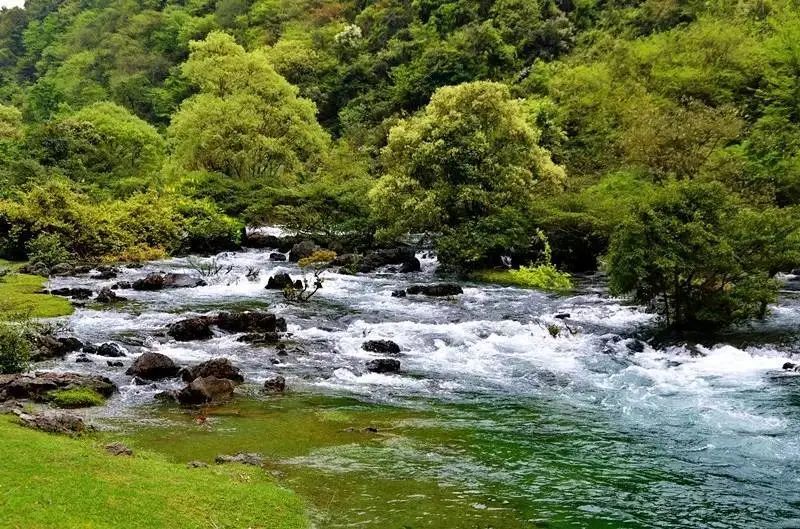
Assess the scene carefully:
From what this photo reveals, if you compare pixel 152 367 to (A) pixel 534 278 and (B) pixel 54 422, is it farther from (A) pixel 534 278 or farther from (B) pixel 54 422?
(A) pixel 534 278

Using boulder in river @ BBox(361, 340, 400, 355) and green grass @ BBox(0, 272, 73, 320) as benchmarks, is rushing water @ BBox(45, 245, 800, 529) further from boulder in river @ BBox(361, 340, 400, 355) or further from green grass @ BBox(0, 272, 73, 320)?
green grass @ BBox(0, 272, 73, 320)

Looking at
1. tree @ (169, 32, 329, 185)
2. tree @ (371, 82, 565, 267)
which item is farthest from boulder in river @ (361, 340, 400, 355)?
tree @ (169, 32, 329, 185)

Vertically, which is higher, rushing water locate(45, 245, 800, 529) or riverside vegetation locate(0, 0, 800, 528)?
riverside vegetation locate(0, 0, 800, 528)

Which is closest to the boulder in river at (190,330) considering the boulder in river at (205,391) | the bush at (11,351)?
the bush at (11,351)

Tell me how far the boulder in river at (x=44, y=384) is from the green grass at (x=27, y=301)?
6078 mm

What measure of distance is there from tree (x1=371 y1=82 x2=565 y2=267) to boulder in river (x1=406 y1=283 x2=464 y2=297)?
4753mm

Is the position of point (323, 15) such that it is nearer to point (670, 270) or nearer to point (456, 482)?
point (670, 270)

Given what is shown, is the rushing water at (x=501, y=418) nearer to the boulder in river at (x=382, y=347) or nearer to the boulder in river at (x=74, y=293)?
the boulder in river at (x=382, y=347)

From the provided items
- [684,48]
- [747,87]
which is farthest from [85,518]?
[684,48]

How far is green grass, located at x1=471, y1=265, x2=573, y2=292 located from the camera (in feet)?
121

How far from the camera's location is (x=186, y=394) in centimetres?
1681

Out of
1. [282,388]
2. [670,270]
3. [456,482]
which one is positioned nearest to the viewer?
[456,482]

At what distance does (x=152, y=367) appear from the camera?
62.5 feet

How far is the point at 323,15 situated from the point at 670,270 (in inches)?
4321
